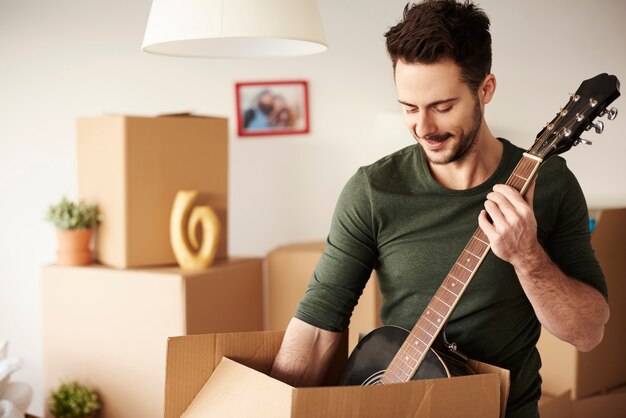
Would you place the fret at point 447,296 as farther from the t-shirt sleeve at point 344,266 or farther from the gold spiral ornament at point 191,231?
the gold spiral ornament at point 191,231

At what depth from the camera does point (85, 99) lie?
302 cm

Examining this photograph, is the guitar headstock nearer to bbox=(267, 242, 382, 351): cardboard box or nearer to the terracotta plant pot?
bbox=(267, 242, 382, 351): cardboard box

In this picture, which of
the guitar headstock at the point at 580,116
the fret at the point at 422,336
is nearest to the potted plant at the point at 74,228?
the fret at the point at 422,336

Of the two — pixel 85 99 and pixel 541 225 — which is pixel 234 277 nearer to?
pixel 85 99

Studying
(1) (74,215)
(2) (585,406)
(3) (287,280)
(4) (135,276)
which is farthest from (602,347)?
(1) (74,215)

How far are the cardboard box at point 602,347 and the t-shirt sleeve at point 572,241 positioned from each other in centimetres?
125

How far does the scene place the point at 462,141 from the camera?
137cm

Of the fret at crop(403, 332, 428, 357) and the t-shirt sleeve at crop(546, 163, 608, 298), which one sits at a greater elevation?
the t-shirt sleeve at crop(546, 163, 608, 298)

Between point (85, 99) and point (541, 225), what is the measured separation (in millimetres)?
2076

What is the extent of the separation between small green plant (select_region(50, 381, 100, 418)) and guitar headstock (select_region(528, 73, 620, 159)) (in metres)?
1.75

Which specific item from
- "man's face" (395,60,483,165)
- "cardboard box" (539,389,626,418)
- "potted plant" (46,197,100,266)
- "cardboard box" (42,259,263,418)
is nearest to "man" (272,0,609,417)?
"man's face" (395,60,483,165)

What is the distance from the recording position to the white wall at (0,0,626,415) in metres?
2.98

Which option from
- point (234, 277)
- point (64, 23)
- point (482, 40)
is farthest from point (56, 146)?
point (482, 40)

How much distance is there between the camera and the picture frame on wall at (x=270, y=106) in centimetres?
307
